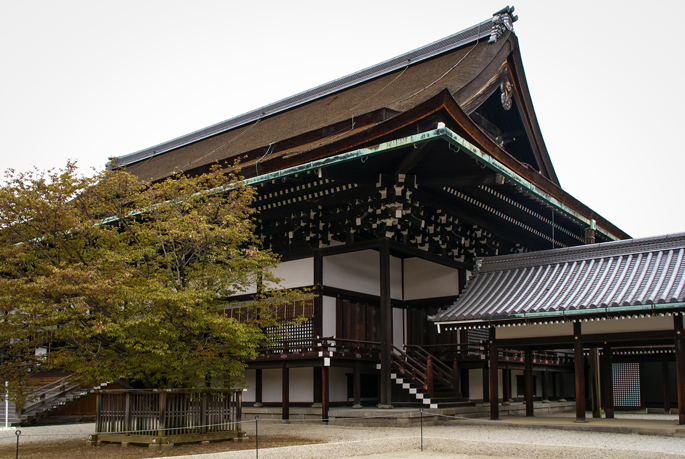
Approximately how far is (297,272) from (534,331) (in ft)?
19.7

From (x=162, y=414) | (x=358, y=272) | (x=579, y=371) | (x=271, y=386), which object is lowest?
(x=271, y=386)

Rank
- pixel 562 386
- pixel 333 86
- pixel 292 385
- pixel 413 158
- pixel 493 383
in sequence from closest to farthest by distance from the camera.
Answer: pixel 413 158
pixel 493 383
pixel 292 385
pixel 562 386
pixel 333 86

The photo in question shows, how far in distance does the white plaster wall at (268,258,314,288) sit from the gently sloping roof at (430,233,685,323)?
11.5ft

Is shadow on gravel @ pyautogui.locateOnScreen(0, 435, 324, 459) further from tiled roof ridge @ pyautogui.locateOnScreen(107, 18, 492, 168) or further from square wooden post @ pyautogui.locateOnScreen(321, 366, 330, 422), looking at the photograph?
tiled roof ridge @ pyautogui.locateOnScreen(107, 18, 492, 168)

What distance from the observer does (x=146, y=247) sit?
10625 millimetres

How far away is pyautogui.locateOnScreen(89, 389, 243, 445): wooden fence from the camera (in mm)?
10328

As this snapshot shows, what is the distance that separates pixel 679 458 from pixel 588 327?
4.62m

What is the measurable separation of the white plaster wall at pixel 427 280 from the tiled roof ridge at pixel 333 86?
755cm

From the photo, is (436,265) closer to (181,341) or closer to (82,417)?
(181,341)

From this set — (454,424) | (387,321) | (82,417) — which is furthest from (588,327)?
(82,417)

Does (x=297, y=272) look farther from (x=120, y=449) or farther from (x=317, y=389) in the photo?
(x=120, y=449)

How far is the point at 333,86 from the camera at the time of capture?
79.4 feet

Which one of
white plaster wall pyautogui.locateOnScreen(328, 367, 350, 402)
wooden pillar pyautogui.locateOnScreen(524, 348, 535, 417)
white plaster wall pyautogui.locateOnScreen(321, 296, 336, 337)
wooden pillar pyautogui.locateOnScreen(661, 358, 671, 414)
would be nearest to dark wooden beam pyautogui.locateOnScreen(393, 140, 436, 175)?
white plaster wall pyautogui.locateOnScreen(321, 296, 336, 337)

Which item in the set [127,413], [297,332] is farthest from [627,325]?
[127,413]
